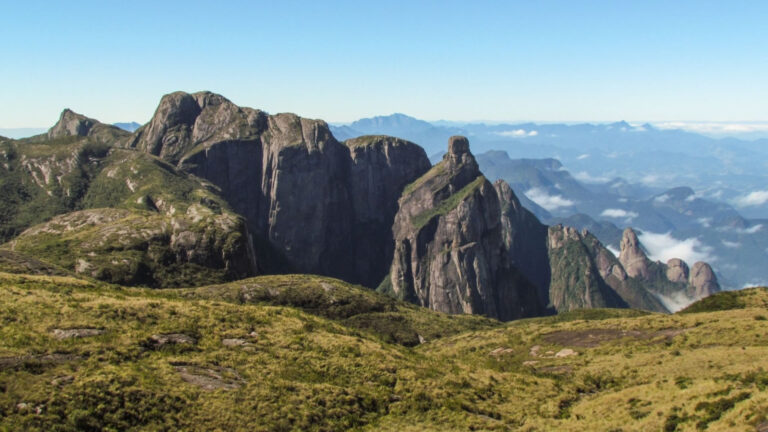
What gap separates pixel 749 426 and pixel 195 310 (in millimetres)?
56657

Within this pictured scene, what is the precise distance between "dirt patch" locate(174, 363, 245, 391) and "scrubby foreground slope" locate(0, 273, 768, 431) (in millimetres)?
177

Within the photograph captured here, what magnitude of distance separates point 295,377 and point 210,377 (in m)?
8.57

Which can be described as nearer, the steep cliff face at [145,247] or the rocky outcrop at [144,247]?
the rocky outcrop at [144,247]

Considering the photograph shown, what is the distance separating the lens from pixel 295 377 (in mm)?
52438

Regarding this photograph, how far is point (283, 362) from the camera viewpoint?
54.9 metres

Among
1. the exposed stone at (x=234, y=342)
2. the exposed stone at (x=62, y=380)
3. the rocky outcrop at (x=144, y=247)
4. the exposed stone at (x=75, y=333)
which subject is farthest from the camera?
the rocky outcrop at (x=144, y=247)

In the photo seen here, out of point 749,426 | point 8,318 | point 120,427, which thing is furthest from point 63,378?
point 749,426

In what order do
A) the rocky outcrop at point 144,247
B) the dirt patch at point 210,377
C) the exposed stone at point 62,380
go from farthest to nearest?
the rocky outcrop at point 144,247, the dirt patch at point 210,377, the exposed stone at point 62,380

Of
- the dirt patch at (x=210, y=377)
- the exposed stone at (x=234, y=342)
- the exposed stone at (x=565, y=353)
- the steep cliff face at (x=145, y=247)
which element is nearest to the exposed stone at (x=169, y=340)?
the exposed stone at (x=234, y=342)

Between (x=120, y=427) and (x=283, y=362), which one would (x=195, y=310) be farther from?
(x=120, y=427)

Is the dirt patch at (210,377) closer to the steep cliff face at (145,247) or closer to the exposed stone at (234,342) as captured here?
the exposed stone at (234,342)

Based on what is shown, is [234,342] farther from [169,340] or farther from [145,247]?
[145,247]

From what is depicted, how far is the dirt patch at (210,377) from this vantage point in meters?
46.8

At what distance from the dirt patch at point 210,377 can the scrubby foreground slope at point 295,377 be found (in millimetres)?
177
